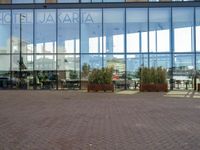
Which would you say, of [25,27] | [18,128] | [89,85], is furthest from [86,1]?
[18,128]

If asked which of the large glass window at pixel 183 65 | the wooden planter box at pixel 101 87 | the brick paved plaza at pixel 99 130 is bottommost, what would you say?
the brick paved plaza at pixel 99 130

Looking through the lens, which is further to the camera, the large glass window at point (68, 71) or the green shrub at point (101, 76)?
the large glass window at point (68, 71)

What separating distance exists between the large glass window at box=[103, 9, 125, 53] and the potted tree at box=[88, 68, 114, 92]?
12.8 ft

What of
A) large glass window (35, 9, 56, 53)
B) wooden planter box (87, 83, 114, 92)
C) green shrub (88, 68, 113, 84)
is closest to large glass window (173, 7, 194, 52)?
green shrub (88, 68, 113, 84)

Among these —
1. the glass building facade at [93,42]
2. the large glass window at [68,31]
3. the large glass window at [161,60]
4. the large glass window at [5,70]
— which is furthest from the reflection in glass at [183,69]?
the large glass window at [5,70]

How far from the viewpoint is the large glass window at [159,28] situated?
3406cm

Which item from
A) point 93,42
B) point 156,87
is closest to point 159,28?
point 93,42

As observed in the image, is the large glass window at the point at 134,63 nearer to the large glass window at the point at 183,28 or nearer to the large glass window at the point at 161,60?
the large glass window at the point at 161,60

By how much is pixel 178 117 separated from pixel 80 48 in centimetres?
2154

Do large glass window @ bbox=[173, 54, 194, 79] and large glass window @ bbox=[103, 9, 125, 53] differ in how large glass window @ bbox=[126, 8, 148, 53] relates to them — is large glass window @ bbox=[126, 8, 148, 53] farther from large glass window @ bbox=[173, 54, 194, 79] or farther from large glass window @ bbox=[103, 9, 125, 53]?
large glass window @ bbox=[173, 54, 194, 79]

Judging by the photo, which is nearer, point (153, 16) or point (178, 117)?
point (178, 117)

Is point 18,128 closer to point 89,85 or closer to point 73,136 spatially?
point 73,136

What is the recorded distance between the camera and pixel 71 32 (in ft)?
114

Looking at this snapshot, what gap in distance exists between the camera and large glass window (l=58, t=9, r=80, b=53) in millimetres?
34562
